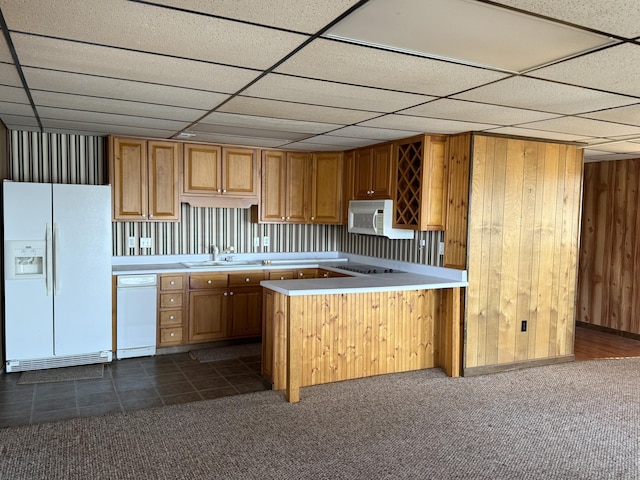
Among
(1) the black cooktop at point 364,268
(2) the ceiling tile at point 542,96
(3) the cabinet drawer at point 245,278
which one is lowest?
(3) the cabinet drawer at point 245,278

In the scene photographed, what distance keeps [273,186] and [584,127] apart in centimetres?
322

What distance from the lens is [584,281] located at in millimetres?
6867

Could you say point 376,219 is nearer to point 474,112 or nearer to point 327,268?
point 327,268

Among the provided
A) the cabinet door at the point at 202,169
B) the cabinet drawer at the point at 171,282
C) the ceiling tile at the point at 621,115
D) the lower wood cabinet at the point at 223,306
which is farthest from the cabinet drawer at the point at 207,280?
the ceiling tile at the point at 621,115

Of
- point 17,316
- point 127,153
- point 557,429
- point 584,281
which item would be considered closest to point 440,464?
point 557,429

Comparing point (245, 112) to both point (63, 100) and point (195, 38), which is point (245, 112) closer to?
point (63, 100)

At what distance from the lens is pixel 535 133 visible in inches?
172

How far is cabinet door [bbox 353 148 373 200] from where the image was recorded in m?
5.48

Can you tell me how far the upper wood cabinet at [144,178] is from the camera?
512cm

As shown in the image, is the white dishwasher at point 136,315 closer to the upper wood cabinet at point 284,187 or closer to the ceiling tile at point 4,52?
the upper wood cabinet at point 284,187

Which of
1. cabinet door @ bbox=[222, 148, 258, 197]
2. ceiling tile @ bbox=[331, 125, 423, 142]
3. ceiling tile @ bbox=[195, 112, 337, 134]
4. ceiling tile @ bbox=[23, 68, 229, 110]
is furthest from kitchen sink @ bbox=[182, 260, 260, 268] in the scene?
ceiling tile @ bbox=[23, 68, 229, 110]

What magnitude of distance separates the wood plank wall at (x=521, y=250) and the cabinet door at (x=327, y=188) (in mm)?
1977

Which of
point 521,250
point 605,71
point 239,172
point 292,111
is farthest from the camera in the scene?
point 239,172

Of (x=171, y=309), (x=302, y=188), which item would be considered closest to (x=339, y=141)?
(x=302, y=188)
